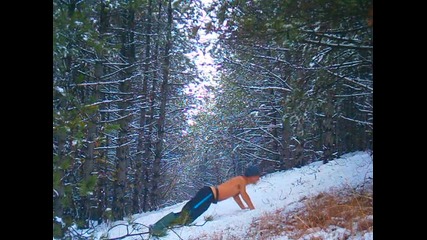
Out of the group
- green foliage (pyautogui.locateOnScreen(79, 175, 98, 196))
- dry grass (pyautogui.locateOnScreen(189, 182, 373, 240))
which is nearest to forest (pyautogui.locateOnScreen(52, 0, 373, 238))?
green foliage (pyautogui.locateOnScreen(79, 175, 98, 196))

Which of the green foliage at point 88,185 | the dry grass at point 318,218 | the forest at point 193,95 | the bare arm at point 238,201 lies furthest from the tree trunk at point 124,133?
the bare arm at point 238,201

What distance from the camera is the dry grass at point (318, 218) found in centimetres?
210

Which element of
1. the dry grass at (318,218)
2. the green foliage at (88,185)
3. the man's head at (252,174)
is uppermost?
the man's head at (252,174)

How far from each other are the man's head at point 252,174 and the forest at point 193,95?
4cm

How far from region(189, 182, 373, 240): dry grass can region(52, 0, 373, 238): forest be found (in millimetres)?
251

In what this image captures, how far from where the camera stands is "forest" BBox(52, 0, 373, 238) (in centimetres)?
212

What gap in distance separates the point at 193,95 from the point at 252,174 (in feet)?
1.92

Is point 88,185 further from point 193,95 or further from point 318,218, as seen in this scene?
point 318,218

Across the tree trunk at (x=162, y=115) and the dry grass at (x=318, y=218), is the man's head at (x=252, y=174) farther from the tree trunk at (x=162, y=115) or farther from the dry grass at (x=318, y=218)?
the tree trunk at (x=162, y=115)

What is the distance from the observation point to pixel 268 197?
215cm

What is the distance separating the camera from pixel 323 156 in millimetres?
2162
